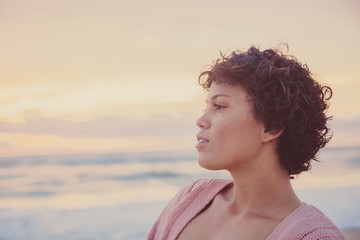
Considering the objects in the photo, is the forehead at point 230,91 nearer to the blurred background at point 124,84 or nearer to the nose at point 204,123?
the nose at point 204,123

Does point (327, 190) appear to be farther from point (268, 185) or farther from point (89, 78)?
point (268, 185)

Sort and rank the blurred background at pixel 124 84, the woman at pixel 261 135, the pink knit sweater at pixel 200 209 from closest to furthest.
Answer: the pink knit sweater at pixel 200 209 → the woman at pixel 261 135 → the blurred background at pixel 124 84

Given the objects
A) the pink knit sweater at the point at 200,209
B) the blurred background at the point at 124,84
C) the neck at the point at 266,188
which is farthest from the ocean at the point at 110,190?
the neck at the point at 266,188

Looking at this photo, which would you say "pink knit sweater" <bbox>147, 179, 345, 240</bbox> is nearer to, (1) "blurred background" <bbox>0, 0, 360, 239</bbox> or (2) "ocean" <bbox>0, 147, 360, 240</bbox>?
(2) "ocean" <bbox>0, 147, 360, 240</bbox>

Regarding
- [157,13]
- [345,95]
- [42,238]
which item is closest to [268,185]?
[42,238]

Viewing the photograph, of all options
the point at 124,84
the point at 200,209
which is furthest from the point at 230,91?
the point at 124,84

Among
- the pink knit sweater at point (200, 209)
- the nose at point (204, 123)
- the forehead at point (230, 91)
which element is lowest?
the pink knit sweater at point (200, 209)

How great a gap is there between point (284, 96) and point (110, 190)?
8.92 meters

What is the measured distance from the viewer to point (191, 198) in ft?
9.20

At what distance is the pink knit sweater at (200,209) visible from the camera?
94.9 inches

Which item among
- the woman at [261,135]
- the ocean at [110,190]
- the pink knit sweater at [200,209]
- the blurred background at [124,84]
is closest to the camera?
the pink knit sweater at [200,209]

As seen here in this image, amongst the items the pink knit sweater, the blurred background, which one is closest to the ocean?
the blurred background

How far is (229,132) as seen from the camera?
99.9 inches

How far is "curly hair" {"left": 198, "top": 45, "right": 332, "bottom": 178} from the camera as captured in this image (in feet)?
8.31
